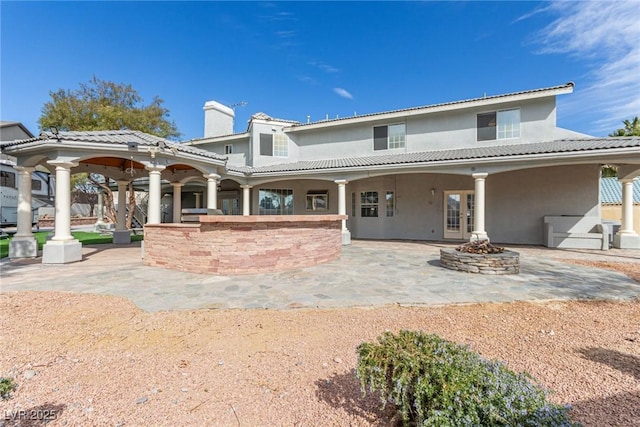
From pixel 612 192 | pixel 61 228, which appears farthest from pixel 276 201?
pixel 612 192

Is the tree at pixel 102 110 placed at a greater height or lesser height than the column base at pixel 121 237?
greater

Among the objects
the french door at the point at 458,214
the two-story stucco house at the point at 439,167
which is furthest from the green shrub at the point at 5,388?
the french door at the point at 458,214

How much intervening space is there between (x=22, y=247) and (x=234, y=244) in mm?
7575

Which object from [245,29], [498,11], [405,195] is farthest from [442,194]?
[245,29]

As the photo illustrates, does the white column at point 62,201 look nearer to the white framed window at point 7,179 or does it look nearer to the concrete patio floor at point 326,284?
the concrete patio floor at point 326,284

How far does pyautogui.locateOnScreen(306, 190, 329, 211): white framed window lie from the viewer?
15500 mm

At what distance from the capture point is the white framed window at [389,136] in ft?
44.5

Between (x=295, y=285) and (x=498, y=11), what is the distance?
40.0 ft

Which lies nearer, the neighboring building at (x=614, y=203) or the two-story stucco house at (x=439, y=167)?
the two-story stucco house at (x=439, y=167)

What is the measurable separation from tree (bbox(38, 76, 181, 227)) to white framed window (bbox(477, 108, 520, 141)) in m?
18.0

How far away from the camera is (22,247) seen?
8.43 m

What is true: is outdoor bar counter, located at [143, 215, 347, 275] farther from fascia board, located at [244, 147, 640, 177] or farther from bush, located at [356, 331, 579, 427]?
fascia board, located at [244, 147, 640, 177]

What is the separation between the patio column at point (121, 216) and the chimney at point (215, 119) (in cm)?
770

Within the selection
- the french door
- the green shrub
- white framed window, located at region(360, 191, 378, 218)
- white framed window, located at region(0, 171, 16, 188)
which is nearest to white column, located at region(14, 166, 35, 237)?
the green shrub
